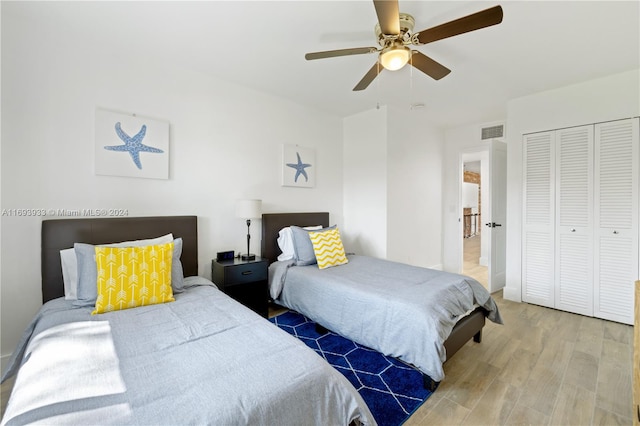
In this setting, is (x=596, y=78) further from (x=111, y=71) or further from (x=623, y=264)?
(x=111, y=71)

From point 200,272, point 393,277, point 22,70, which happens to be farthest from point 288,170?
point 22,70

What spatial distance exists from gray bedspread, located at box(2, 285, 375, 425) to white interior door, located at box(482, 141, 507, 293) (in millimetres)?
3447

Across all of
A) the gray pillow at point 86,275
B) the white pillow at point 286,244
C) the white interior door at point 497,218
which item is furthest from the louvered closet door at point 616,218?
the gray pillow at point 86,275

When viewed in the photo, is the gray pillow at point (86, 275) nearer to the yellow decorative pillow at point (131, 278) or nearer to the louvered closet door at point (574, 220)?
the yellow decorative pillow at point (131, 278)

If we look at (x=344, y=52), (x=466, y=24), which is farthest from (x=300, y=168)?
(x=466, y=24)

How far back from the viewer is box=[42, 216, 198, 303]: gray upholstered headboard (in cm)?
212

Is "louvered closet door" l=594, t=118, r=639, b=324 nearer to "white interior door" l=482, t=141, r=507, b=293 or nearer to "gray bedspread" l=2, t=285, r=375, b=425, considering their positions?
"white interior door" l=482, t=141, r=507, b=293

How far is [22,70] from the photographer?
2.08m

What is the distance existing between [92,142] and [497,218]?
4.71 m

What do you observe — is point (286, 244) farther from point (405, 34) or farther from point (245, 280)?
point (405, 34)

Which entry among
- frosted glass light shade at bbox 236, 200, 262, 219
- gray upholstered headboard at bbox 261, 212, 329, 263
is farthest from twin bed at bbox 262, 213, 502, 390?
frosted glass light shade at bbox 236, 200, 262, 219

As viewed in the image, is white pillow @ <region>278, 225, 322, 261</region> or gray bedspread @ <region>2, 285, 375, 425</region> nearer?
gray bedspread @ <region>2, 285, 375, 425</region>

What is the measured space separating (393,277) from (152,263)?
197 cm

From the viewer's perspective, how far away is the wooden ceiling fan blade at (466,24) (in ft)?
4.87
